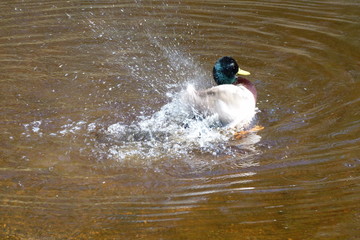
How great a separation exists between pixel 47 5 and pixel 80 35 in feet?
5.43

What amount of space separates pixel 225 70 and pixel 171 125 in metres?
0.87

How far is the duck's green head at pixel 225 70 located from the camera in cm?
577

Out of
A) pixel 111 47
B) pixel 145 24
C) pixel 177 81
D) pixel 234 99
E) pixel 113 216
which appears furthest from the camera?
pixel 145 24

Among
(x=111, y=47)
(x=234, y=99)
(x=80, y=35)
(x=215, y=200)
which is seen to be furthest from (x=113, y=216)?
(x=80, y=35)

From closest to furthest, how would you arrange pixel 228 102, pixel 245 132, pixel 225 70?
pixel 245 132, pixel 228 102, pixel 225 70

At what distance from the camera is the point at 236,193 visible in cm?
408

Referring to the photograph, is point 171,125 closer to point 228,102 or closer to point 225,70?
point 228,102

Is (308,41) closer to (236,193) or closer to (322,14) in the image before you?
(322,14)

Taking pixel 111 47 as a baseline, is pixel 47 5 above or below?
above

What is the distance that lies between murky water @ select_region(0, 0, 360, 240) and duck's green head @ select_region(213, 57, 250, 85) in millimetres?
436

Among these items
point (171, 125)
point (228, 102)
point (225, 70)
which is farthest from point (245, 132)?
point (225, 70)

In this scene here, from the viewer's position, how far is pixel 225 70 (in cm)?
580

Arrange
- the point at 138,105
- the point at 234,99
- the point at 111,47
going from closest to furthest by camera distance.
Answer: the point at 234,99 → the point at 138,105 → the point at 111,47

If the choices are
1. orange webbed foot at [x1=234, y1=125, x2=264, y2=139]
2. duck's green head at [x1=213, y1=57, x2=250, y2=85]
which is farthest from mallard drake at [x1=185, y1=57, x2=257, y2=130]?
orange webbed foot at [x1=234, y1=125, x2=264, y2=139]
